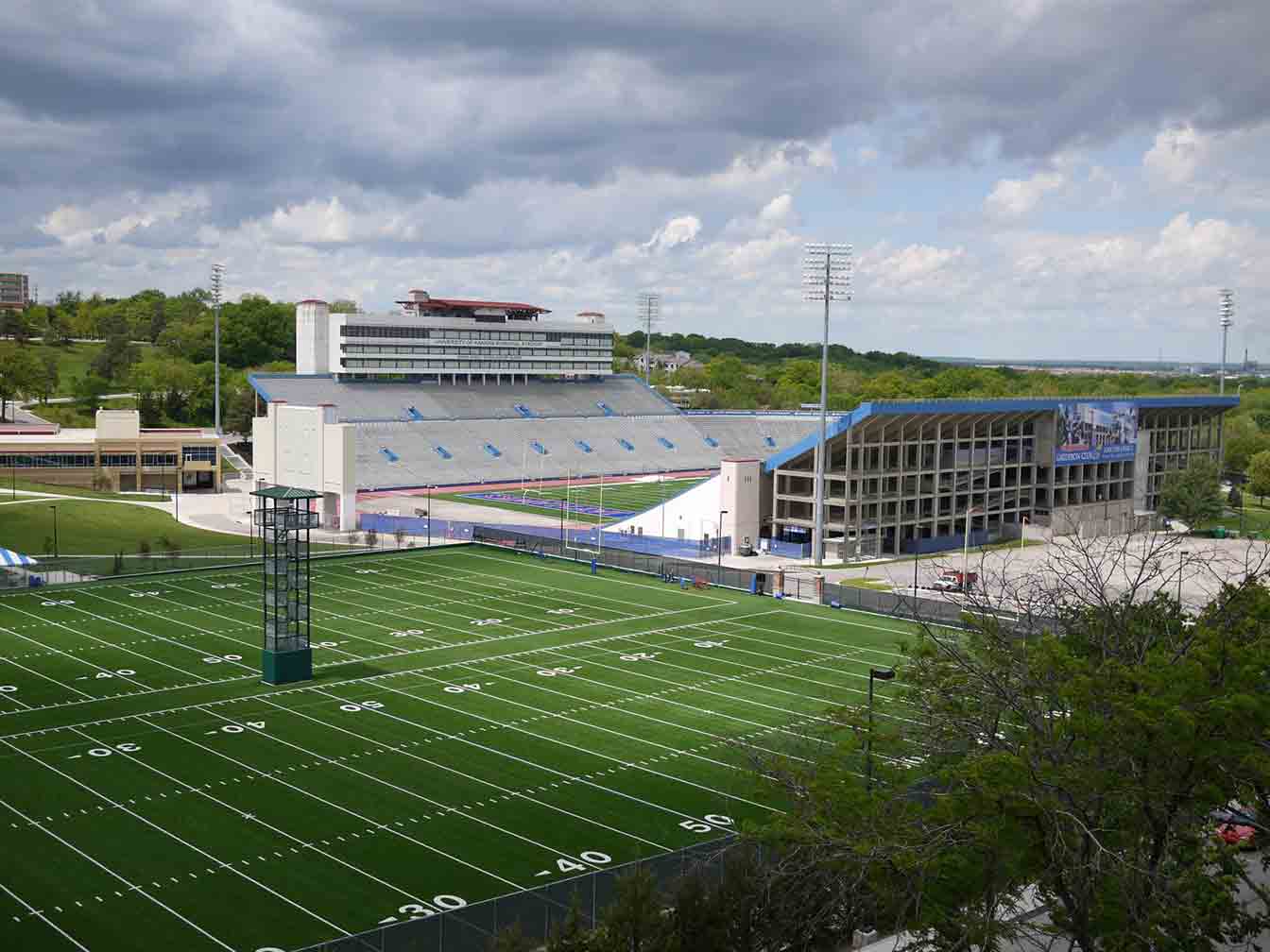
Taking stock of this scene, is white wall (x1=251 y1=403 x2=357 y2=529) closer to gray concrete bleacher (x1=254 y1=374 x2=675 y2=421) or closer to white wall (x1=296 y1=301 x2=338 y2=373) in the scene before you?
gray concrete bleacher (x1=254 y1=374 x2=675 y2=421)

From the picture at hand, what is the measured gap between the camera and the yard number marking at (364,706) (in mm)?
29844

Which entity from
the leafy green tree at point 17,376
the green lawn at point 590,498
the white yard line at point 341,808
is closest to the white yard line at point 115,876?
the white yard line at point 341,808

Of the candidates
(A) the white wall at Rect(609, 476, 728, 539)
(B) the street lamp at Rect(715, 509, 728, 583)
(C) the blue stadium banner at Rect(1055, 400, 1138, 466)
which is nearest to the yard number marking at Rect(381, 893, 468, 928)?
(B) the street lamp at Rect(715, 509, 728, 583)

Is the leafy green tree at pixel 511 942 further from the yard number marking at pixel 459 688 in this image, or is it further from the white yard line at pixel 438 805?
the yard number marking at pixel 459 688

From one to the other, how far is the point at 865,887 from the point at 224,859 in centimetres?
1065

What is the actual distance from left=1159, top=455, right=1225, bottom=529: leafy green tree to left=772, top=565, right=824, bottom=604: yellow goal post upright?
27786 millimetres

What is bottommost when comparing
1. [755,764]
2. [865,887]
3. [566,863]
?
[566,863]

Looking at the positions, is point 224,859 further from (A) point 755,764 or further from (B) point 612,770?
(A) point 755,764

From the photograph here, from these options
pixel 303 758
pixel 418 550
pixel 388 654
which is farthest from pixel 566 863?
pixel 418 550

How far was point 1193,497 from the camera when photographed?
227 ft

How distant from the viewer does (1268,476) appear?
84.2m

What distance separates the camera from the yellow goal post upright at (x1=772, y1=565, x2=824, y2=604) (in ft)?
147

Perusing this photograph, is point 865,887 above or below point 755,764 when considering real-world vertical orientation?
below

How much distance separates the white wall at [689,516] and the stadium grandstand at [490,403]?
1001 inches
